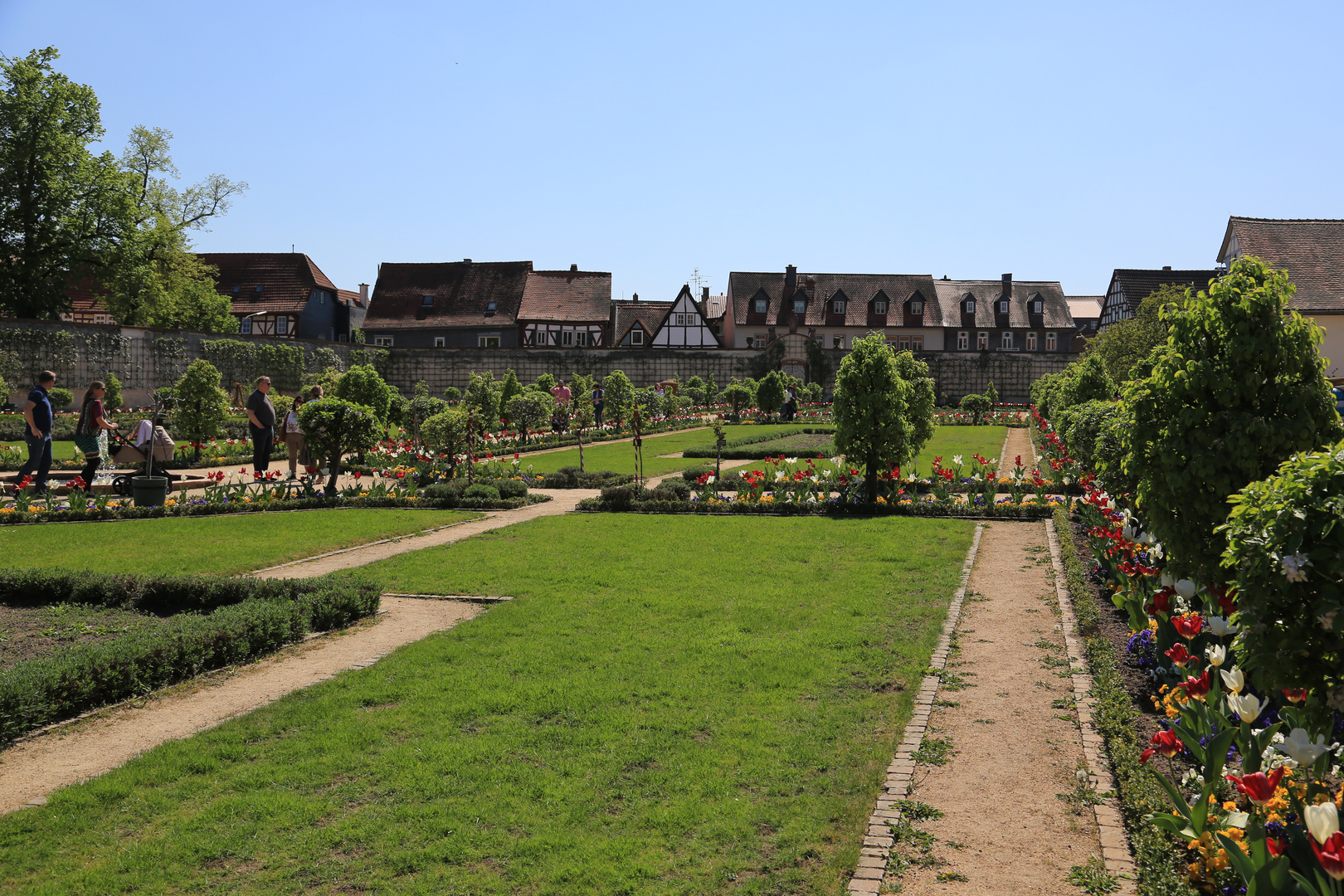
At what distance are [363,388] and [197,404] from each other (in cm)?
397

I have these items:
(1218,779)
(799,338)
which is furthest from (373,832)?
(799,338)

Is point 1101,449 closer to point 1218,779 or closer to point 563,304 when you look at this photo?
point 1218,779

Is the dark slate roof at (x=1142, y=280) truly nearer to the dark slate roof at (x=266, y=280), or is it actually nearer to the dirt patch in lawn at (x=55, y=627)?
the dark slate roof at (x=266, y=280)

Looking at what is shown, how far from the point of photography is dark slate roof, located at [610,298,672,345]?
62.1 meters

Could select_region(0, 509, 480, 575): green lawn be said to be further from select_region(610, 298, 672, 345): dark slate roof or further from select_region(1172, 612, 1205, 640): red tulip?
select_region(610, 298, 672, 345): dark slate roof

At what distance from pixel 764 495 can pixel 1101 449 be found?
559cm

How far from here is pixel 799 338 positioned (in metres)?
53.9

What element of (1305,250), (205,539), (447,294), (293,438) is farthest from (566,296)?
(205,539)

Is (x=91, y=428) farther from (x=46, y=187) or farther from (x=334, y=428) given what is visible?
(x=46, y=187)

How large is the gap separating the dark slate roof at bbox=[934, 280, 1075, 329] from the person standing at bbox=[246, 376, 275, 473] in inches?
1979

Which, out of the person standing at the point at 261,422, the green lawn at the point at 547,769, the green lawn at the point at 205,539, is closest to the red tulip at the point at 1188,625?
the green lawn at the point at 547,769

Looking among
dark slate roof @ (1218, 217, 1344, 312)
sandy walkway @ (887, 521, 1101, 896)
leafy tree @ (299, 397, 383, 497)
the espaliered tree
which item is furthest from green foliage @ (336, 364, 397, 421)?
dark slate roof @ (1218, 217, 1344, 312)

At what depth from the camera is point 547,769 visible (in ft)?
16.8

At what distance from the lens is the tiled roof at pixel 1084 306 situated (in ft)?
257
